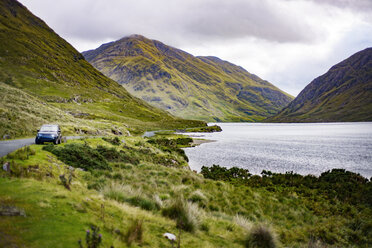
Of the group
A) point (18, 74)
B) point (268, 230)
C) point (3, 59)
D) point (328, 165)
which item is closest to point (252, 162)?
point (328, 165)

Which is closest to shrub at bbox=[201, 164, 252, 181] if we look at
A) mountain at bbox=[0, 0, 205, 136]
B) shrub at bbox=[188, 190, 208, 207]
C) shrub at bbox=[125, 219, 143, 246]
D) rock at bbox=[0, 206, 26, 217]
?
shrub at bbox=[188, 190, 208, 207]

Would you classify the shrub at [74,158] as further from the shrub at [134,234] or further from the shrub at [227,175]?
the shrub at [227,175]

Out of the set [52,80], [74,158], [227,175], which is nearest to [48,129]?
[74,158]

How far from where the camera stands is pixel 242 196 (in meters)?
18.7

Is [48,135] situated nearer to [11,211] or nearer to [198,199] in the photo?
[198,199]

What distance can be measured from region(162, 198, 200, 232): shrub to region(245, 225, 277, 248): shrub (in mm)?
2017

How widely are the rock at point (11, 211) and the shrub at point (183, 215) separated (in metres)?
4.86

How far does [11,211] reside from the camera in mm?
5910

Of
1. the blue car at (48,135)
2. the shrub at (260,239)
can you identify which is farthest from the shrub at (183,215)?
the blue car at (48,135)

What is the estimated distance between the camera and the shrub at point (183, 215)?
8.50 m

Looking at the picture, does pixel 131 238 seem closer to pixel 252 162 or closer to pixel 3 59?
pixel 252 162

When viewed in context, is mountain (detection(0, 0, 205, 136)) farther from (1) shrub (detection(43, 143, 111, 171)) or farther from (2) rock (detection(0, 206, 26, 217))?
(2) rock (detection(0, 206, 26, 217))

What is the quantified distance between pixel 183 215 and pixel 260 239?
9.90ft

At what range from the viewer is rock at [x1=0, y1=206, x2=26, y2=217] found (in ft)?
19.1
